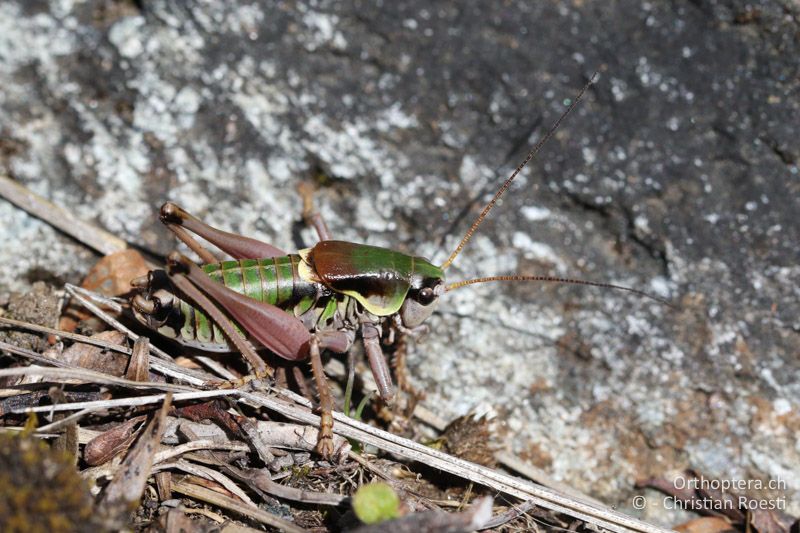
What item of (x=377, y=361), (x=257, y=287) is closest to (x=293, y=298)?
(x=257, y=287)

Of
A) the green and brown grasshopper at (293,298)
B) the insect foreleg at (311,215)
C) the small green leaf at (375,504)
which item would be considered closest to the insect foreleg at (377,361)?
the green and brown grasshopper at (293,298)

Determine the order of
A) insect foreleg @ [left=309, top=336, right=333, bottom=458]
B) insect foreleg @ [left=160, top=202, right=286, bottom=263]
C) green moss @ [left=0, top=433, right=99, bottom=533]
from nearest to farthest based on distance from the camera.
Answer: green moss @ [left=0, top=433, right=99, bottom=533]
insect foreleg @ [left=309, top=336, right=333, bottom=458]
insect foreleg @ [left=160, top=202, right=286, bottom=263]

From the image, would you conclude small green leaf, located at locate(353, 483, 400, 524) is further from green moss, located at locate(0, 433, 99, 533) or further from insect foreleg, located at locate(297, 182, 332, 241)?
insect foreleg, located at locate(297, 182, 332, 241)

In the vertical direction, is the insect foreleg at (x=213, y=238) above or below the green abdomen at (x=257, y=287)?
above

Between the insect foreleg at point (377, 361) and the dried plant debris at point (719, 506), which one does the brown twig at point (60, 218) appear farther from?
the dried plant debris at point (719, 506)

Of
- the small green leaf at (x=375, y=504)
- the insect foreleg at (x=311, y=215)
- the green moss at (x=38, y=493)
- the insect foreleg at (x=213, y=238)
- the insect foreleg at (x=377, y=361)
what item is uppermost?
the insect foreleg at (x=311, y=215)

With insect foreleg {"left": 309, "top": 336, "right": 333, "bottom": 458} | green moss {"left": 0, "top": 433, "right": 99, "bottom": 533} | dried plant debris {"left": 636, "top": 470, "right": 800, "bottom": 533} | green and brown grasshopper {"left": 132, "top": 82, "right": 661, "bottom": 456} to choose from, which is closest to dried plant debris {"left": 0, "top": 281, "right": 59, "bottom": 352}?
green and brown grasshopper {"left": 132, "top": 82, "right": 661, "bottom": 456}

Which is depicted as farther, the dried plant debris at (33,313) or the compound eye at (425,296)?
the compound eye at (425,296)

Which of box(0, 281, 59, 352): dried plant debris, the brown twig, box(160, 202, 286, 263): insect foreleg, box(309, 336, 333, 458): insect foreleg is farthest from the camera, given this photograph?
the brown twig

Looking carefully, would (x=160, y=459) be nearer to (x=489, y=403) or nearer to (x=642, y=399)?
(x=489, y=403)
